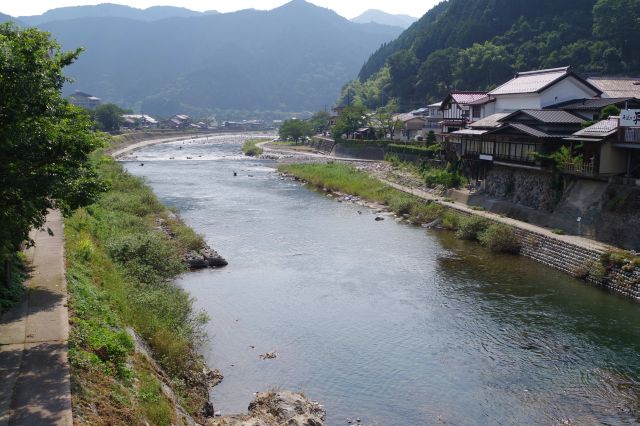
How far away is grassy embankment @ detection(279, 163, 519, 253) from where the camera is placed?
79.5 feet

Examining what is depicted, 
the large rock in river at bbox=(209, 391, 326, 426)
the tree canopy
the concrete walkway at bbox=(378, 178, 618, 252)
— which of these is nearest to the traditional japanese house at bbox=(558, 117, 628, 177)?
the concrete walkway at bbox=(378, 178, 618, 252)

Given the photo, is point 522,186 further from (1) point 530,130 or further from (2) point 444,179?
(2) point 444,179

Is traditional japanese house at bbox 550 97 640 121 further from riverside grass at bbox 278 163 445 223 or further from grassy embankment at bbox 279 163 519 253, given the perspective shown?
riverside grass at bbox 278 163 445 223

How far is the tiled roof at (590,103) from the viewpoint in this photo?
28161 millimetres

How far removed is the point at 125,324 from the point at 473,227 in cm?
1839

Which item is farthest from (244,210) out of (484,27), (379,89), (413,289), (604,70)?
(379,89)

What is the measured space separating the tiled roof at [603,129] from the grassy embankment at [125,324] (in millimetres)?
16757

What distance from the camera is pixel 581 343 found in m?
14.9

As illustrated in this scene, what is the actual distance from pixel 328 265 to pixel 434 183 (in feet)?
52.1

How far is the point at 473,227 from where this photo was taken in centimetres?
2609

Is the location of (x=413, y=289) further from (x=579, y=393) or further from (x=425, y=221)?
(x=425, y=221)

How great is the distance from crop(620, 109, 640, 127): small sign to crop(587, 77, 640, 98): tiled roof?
11186mm

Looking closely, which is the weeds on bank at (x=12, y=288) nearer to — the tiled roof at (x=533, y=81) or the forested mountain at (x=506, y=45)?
the tiled roof at (x=533, y=81)

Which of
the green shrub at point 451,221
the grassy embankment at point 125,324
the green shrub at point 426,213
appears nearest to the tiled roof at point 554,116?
the green shrub at point 451,221
